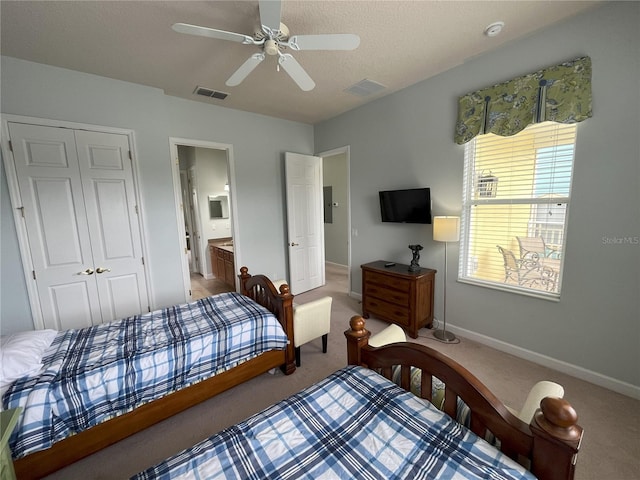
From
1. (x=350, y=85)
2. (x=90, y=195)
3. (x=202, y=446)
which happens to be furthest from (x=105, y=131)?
(x=202, y=446)

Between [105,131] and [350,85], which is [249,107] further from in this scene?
[105,131]

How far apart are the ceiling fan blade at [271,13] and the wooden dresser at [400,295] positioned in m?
2.47

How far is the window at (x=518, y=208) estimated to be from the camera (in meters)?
2.20

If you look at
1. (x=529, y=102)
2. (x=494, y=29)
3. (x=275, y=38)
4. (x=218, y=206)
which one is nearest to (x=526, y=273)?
(x=529, y=102)

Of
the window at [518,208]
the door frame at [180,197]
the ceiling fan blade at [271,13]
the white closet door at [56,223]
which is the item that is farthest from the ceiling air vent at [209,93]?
the window at [518,208]

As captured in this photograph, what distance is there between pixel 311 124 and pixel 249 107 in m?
1.22

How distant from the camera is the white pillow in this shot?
1357 millimetres

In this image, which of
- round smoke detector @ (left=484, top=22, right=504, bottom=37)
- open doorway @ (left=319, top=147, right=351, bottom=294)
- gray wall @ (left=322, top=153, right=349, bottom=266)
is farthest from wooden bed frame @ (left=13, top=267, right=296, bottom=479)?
gray wall @ (left=322, top=153, right=349, bottom=266)

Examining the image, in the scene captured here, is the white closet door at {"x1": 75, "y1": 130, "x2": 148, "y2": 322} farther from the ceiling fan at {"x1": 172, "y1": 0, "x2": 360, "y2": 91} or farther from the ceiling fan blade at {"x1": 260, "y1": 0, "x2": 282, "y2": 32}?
the ceiling fan blade at {"x1": 260, "y1": 0, "x2": 282, "y2": 32}

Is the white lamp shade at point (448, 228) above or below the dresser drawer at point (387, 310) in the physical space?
above

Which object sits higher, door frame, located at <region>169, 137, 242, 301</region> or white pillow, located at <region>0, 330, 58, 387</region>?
door frame, located at <region>169, 137, 242, 301</region>

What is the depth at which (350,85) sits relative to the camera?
3021 mm

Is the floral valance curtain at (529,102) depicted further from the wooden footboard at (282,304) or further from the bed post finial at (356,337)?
the wooden footboard at (282,304)

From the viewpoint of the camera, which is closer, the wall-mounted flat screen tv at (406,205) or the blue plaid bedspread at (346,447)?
the blue plaid bedspread at (346,447)
